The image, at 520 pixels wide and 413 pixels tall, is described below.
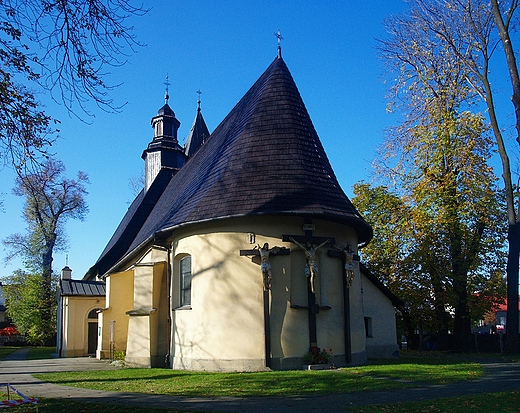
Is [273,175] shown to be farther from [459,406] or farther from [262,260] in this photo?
[459,406]

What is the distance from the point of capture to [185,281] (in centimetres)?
1658

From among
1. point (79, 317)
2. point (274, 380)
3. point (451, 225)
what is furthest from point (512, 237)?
point (79, 317)

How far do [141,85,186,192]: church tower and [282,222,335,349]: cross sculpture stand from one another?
2060 cm

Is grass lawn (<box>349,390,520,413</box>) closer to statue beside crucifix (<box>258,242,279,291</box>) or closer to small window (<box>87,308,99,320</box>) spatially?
statue beside crucifix (<box>258,242,279,291</box>)

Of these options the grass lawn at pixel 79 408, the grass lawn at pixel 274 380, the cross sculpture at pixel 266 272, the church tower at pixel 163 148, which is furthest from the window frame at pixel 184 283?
the church tower at pixel 163 148

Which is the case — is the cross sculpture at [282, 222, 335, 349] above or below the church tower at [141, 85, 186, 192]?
below

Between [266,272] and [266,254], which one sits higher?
[266,254]

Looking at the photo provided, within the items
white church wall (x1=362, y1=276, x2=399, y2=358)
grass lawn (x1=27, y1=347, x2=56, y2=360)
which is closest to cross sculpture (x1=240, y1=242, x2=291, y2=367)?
white church wall (x1=362, y1=276, x2=399, y2=358)

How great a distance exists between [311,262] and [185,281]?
4246 millimetres

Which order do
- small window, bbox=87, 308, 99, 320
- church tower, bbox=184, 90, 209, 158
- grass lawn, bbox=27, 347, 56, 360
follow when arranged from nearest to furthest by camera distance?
grass lawn, bbox=27, 347, 56, 360 → small window, bbox=87, 308, 99, 320 → church tower, bbox=184, 90, 209, 158

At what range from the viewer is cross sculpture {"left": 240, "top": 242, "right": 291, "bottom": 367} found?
14164 mm

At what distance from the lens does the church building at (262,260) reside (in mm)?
14422

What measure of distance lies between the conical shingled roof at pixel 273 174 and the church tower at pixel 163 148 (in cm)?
1749

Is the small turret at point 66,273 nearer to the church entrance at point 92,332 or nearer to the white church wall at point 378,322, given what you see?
the church entrance at point 92,332
